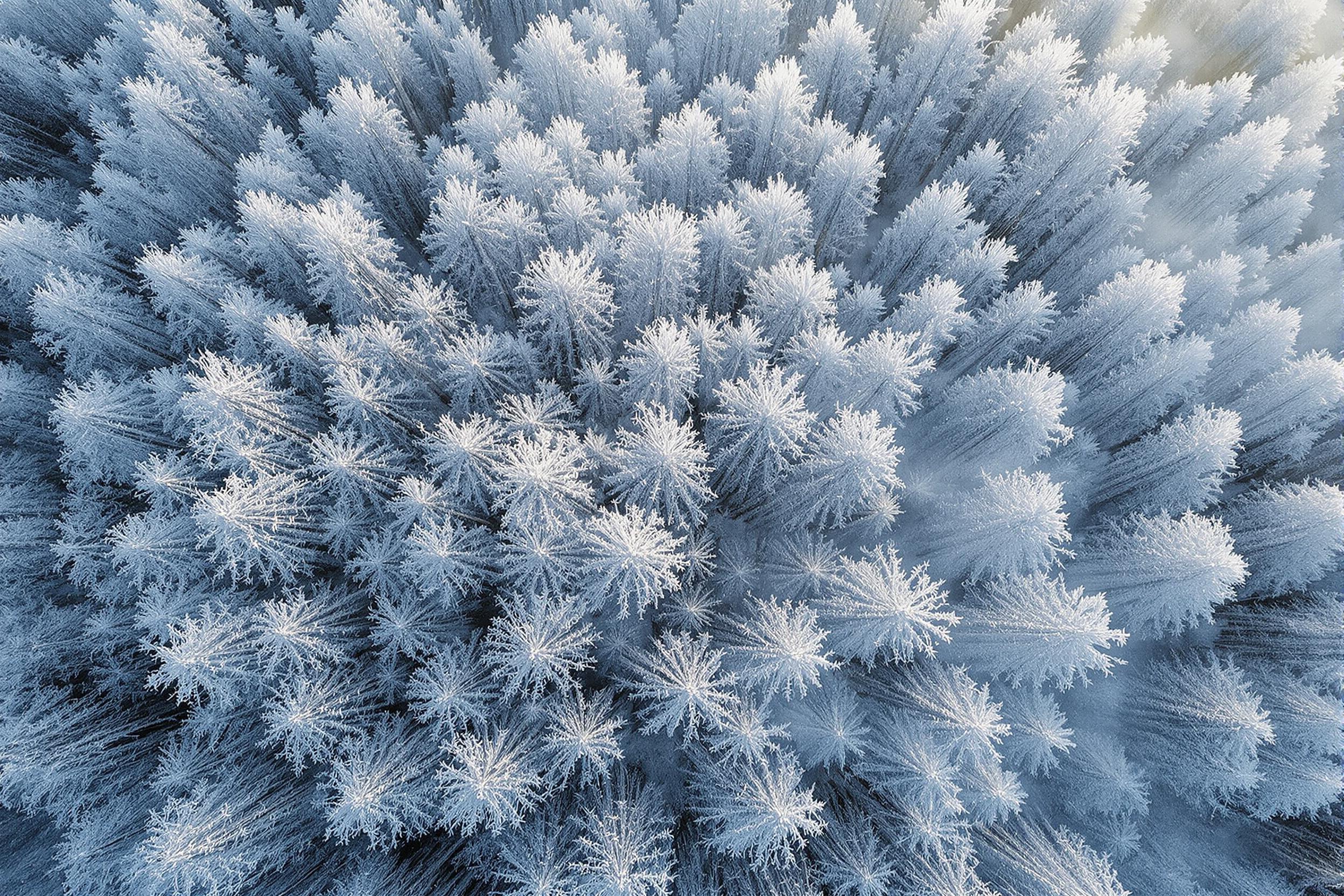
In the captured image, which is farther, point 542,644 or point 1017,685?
point 1017,685

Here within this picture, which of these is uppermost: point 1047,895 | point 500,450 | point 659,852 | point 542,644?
point 500,450

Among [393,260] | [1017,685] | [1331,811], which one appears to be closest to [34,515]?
[393,260]

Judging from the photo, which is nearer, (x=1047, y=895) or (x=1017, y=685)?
(x=1047, y=895)

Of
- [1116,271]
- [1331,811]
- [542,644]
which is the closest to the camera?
[542,644]

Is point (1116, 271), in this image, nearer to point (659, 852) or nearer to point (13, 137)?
point (659, 852)

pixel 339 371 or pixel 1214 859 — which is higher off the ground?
pixel 339 371

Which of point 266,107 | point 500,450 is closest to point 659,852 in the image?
point 500,450

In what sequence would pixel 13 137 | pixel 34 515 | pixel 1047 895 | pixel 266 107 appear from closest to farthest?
pixel 1047 895
pixel 34 515
pixel 266 107
pixel 13 137

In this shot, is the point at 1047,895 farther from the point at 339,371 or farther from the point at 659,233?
the point at 339,371

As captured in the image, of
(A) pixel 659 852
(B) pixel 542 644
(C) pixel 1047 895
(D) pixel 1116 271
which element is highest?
(D) pixel 1116 271
